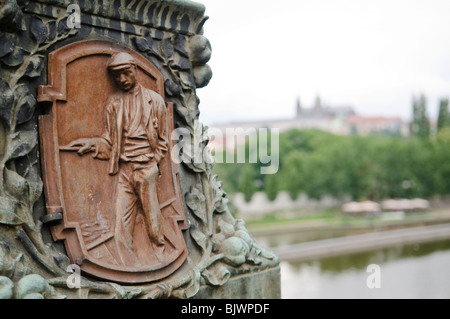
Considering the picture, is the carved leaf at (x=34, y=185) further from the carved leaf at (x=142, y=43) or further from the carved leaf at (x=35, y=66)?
the carved leaf at (x=142, y=43)

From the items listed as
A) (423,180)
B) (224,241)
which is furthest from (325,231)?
(224,241)

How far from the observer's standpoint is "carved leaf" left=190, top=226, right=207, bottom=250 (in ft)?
14.9

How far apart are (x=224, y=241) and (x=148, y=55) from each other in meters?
1.57

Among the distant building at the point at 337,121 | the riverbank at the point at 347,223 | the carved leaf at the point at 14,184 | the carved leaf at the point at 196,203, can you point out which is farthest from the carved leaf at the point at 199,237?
the distant building at the point at 337,121

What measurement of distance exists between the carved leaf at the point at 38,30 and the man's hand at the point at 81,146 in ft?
2.24

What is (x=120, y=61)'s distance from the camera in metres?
4.08

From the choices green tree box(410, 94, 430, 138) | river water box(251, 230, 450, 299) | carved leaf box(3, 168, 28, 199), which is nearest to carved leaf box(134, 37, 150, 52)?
carved leaf box(3, 168, 28, 199)

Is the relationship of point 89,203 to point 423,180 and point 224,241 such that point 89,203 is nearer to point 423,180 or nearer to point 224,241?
point 224,241

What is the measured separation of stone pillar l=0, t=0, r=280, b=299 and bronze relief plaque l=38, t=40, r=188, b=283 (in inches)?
2.0

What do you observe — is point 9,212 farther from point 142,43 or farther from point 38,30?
point 142,43

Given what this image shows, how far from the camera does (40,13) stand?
12.5 ft

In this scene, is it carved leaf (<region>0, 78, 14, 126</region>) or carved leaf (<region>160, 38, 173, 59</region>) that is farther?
carved leaf (<region>160, 38, 173, 59</region>)

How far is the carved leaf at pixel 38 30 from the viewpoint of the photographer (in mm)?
3775

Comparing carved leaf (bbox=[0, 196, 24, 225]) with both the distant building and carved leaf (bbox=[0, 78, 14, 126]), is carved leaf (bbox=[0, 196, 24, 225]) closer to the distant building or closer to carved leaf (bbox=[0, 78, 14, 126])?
carved leaf (bbox=[0, 78, 14, 126])
